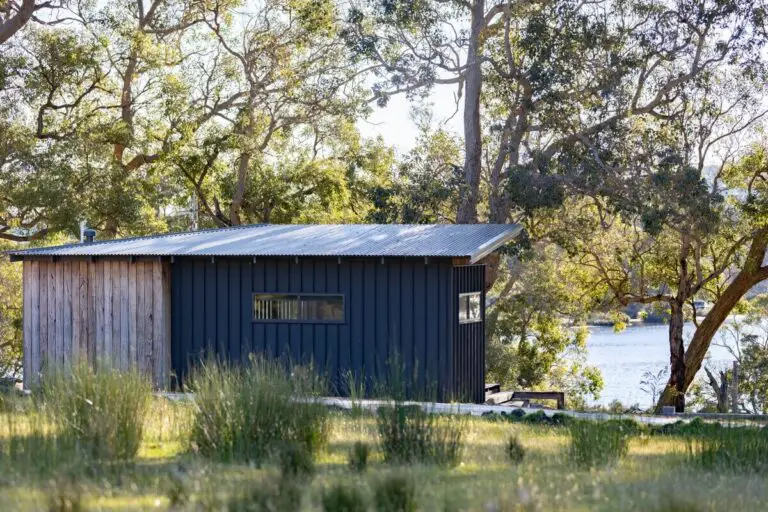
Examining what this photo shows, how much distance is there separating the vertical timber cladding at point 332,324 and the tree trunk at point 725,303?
8218 mm

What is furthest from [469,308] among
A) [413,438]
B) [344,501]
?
[344,501]

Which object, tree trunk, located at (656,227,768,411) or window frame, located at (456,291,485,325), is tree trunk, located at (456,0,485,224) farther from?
window frame, located at (456,291,485,325)

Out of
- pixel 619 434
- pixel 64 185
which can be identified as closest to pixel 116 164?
pixel 64 185

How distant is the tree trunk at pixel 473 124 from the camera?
21.0 meters

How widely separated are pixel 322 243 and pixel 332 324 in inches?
42.5

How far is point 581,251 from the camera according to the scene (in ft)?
70.7

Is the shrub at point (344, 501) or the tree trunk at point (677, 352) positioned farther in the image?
the tree trunk at point (677, 352)

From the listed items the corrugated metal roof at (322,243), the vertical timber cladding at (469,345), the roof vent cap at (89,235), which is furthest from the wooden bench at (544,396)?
the roof vent cap at (89,235)

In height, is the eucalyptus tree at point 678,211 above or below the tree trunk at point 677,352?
above

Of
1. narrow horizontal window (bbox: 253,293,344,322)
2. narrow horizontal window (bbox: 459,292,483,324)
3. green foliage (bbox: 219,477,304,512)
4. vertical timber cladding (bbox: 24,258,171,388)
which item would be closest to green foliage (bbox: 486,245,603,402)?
narrow horizontal window (bbox: 459,292,483,324)

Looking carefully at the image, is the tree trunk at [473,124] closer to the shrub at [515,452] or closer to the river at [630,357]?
the river at [630,357]

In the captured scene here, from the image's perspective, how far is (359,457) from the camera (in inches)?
257

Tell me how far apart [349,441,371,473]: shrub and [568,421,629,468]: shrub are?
138cm

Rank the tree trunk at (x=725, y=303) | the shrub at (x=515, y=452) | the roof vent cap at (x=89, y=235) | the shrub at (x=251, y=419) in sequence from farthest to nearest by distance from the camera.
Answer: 1. the tree trunk at (x=725, y=303)
2. the roof vent cap at (x=89, y=235)
3. the shrub at (x=515, y=452)
4. the shrub at (x=251, y=419)
